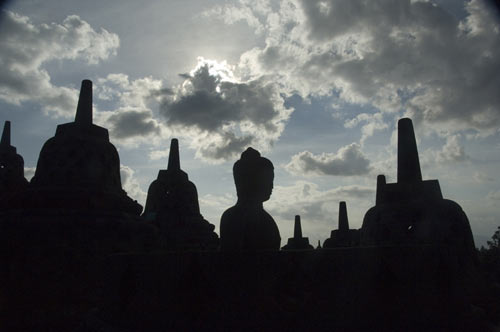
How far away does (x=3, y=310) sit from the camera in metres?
9.02

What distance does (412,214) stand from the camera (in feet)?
37.3

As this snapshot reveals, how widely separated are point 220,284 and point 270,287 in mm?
706

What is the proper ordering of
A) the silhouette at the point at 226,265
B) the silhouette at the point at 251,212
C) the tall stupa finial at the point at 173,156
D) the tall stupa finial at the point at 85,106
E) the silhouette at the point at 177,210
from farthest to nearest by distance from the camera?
1. the tall stupa finial at the point at 173,156
2. the silhouette at the point at 177,210
3. the tall stupa finial at the point at 85,106
4. the silhouette at the point at 251,212
5. the silhouette at the point at 226,265

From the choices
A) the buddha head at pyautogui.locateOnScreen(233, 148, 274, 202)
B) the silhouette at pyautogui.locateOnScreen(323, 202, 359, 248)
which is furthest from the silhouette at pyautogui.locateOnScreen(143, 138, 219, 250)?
the buddha head at pyautogui.locateOnScreen(233, 148, 274, 202)

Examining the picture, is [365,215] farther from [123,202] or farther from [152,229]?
[123,202]

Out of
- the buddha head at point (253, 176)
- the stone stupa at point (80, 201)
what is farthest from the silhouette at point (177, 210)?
the buddha head at point (253, 176)

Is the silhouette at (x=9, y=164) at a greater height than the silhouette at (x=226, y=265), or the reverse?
the silhouette at (x=9, y=164)

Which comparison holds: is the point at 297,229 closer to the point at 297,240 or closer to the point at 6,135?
the point at 297,240

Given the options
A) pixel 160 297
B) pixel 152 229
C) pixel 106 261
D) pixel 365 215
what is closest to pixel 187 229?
pixel 152 229

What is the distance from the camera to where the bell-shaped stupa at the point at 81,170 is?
11672 millimetres

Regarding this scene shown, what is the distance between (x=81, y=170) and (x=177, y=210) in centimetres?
944

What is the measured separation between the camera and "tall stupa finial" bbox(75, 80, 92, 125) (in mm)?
13703

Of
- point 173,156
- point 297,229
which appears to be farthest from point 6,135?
point 297,229

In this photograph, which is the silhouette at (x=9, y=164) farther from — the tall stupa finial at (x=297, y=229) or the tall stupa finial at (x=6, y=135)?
the tall stupa finial at (x=297, y=229)
